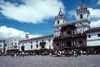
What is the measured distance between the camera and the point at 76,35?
43.9 metres

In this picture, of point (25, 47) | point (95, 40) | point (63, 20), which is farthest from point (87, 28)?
point (25, 47)

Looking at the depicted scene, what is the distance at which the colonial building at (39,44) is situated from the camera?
53819mm

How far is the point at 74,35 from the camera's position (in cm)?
4459

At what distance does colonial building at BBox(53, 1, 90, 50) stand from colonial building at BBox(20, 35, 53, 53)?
4357 mm

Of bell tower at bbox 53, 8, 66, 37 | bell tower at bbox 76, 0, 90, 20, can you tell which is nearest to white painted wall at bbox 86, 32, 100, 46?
bell tower at bbox 76, 0, 90, 20

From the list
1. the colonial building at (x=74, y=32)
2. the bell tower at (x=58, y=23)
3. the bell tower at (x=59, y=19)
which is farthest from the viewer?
the bell tower at (x=59, y=19)

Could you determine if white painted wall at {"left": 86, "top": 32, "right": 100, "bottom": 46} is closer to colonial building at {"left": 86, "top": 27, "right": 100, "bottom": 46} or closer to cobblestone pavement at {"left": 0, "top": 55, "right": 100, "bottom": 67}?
colonial building at {"left": 86, "top": 27, "right": 100, "bottom": 46}

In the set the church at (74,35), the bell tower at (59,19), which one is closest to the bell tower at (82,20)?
the church at (74,35)

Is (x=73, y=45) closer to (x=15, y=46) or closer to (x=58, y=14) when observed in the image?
(x=58, y=14)

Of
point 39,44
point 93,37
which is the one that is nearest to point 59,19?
point 39,44

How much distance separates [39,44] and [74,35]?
20427mm

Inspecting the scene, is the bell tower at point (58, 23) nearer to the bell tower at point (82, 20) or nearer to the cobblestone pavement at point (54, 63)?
the bell tower at point (82, 20)

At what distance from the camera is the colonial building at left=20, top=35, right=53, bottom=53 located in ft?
177

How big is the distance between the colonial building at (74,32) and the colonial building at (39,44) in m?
4.36
